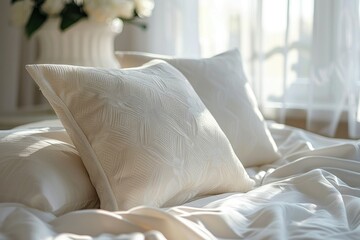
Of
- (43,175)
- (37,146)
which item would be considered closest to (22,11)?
(37,146)

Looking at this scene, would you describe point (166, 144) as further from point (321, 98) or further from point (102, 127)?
point (321, 98)

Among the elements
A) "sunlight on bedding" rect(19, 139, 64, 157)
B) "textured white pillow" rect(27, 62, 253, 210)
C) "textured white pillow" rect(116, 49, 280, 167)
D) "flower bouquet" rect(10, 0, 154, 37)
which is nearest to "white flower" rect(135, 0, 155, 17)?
"flower bouquet" rect(10, 0, 154, 37)

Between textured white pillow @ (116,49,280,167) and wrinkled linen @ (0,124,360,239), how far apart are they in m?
0.22

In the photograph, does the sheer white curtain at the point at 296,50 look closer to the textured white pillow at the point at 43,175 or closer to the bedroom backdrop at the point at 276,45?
the bedroom backdrop at the point at 276,45

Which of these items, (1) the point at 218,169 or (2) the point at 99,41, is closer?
(1) the point at 218,169

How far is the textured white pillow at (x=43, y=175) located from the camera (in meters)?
1.29

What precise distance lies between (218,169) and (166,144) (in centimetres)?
17

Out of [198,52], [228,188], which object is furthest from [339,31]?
[228,188]

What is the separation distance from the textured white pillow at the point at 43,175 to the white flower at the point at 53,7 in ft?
3.73

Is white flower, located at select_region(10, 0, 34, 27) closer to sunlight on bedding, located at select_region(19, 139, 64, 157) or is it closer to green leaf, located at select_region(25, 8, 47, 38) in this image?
green leaf, located at select_region(25, 8, 47, 38)

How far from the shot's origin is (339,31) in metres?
2.61

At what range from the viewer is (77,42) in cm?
257

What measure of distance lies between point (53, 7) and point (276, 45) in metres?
0.94

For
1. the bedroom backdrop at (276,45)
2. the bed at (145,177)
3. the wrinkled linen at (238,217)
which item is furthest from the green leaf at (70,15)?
the wrinkled linen at (238,217)
